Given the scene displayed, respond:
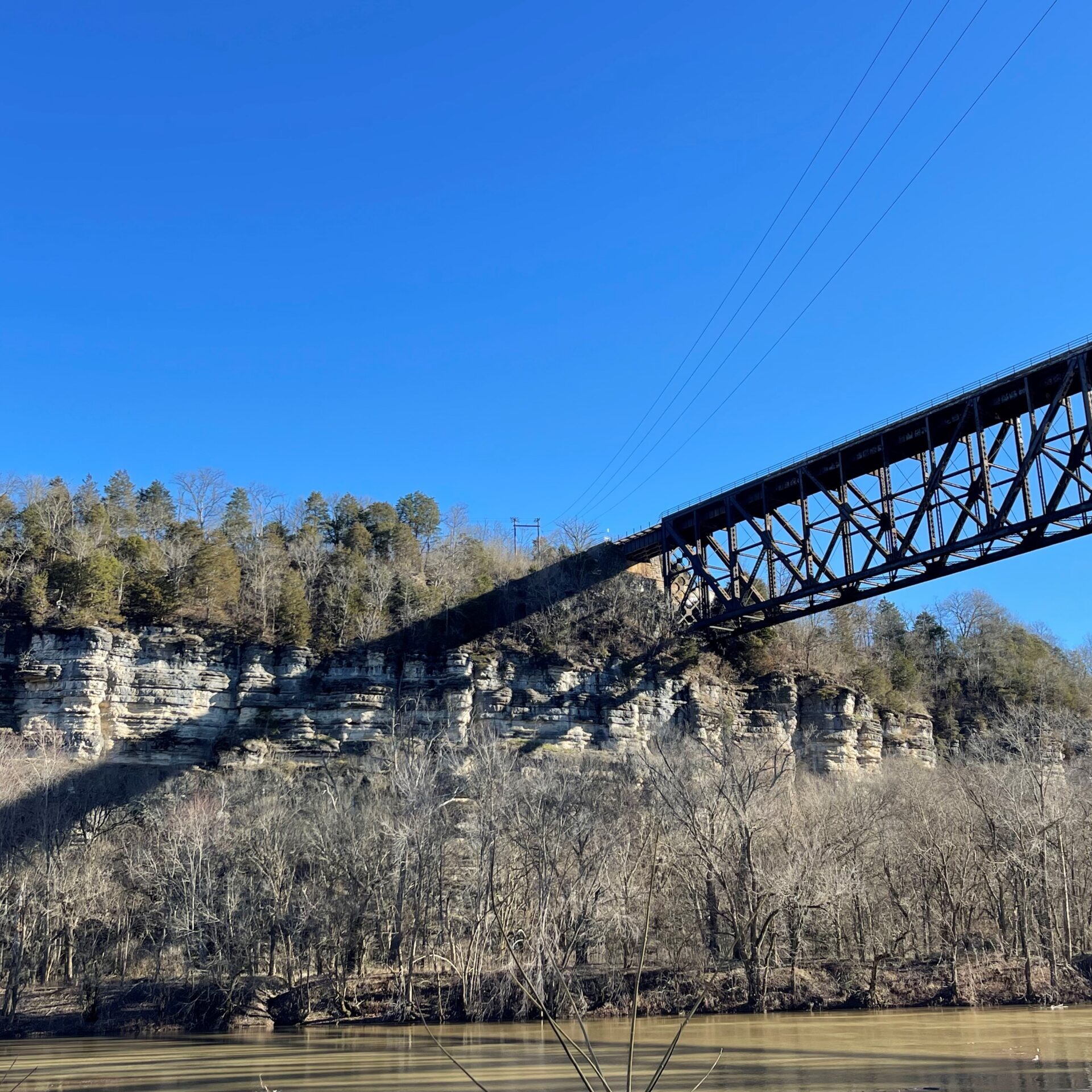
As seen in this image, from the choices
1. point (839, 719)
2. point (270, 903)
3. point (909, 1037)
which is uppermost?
point (839, 719)

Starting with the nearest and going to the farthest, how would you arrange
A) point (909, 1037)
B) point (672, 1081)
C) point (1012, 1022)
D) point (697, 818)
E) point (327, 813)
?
1. point (672, 1081)
2. point (909, 1037)
3. point (1012, 1022)
4. point (697, 818)
5. point (327, 813)

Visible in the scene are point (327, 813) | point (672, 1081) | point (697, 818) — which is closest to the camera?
point (672, 1081)

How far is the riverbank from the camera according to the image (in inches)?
1537

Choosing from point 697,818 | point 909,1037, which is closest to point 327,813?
point 697,818

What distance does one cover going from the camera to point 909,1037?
32.1 m

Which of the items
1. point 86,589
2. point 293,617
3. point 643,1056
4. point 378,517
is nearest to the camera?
point 643,1056

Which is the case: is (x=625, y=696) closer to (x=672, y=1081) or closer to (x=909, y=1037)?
(x=909, y=1037)

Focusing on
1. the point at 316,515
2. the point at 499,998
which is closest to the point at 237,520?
the point at 316,515

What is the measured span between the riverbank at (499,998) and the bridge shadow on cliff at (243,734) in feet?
39.3

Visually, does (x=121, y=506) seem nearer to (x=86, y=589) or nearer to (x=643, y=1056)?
(x=86, y=589)

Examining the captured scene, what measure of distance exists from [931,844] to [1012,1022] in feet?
34.4

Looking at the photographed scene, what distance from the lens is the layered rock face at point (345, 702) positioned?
60.4 meters

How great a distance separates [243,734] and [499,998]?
93.9ft

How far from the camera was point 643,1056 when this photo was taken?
99.8ft
